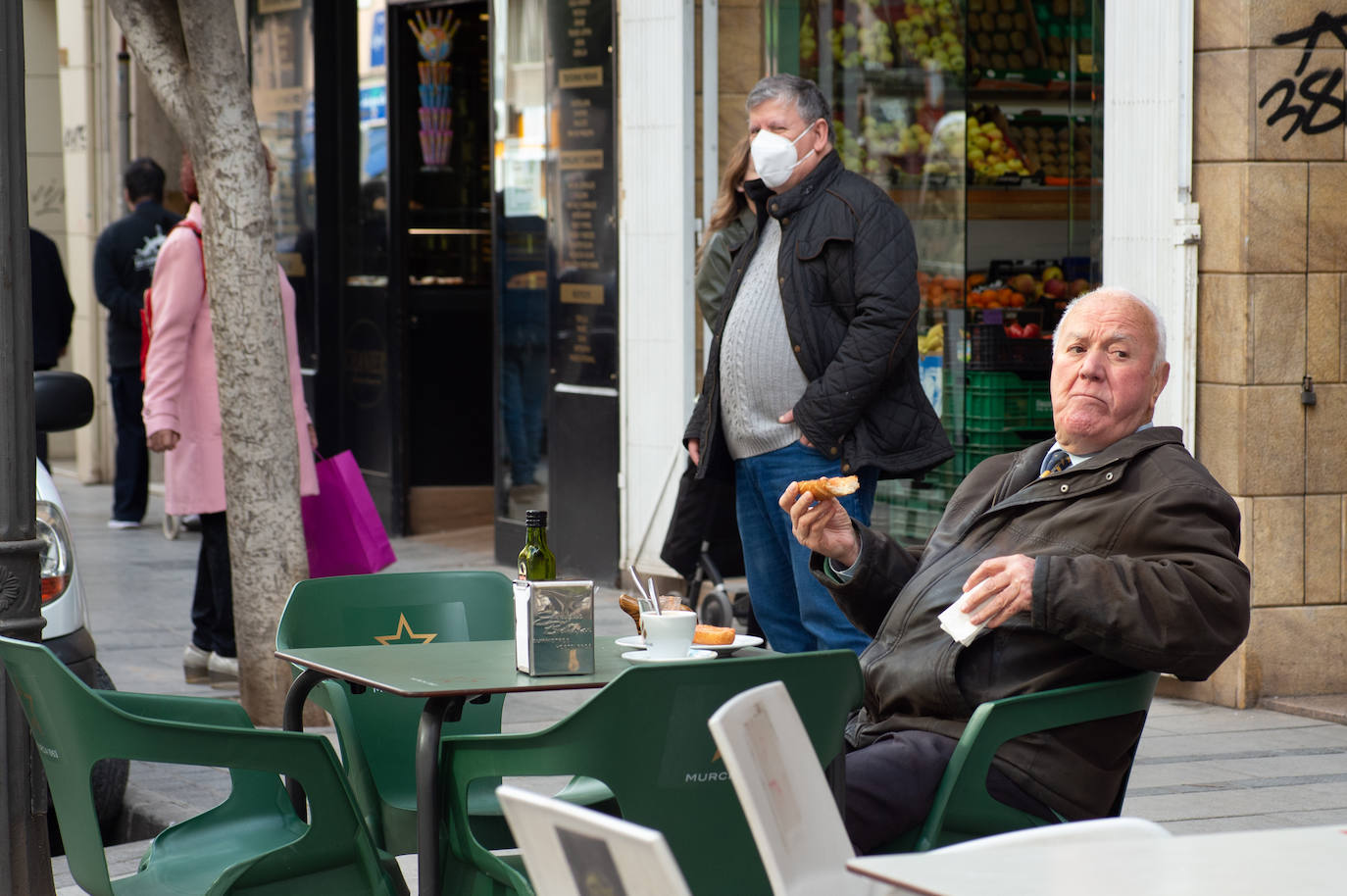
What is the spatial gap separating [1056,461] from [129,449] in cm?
955

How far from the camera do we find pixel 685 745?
114 inches

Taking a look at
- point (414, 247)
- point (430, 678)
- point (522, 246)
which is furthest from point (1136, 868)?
point (414, 247)

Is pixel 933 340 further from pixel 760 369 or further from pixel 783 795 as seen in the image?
pixel 783 795

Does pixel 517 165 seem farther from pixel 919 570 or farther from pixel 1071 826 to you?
pixel 1071 826

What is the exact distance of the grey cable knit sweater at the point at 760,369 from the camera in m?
5.63

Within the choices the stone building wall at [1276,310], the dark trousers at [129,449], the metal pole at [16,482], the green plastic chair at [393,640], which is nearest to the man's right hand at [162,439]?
the metal pole at [16,482]

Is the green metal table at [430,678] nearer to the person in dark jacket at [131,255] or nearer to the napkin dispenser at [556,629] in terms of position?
the napkin dispenser at [556,629]

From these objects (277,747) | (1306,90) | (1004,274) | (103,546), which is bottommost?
(103,546)

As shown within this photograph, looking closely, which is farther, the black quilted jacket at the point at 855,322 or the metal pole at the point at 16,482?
the black quilted jacket at the point at 855,322

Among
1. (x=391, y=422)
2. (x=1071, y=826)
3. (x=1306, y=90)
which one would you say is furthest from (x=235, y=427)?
(x=391, y=422)

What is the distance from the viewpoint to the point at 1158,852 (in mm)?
2342

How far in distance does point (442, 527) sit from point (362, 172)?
228 centimetres

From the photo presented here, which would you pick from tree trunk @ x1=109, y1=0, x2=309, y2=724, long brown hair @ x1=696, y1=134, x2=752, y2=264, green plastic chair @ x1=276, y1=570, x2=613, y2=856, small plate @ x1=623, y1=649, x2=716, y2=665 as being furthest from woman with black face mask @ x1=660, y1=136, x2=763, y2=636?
small plate @ x1=623, y1=649, x2=716, y2=665

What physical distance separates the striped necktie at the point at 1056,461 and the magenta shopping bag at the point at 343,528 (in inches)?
135
